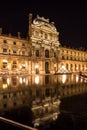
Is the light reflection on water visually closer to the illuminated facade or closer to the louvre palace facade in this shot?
the louvre palace facade

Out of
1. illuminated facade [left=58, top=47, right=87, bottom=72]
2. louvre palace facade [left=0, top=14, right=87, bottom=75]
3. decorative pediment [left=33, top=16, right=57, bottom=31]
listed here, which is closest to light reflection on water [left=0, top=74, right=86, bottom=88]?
louvre palace facade [left=0, top=14, right=87, bottom=75]

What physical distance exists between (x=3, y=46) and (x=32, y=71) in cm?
1169

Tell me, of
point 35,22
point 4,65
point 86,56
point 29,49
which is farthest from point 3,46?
point 86,56

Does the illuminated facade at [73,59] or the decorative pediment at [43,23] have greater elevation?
the decorative pediment at [43,23]

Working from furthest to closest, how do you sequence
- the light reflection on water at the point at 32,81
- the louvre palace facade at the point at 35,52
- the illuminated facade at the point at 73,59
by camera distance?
the illuminated facade at the point at 73,59 < the louvre palace facade at the point at 35,52 < the light reflection on water at the point at 32,81

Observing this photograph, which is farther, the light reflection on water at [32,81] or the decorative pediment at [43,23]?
the decorative pediment at [43,23]

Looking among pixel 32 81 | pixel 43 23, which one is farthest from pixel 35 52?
pixel 32 81

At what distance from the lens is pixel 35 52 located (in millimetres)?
59781

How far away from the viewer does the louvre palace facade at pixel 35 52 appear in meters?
52.3

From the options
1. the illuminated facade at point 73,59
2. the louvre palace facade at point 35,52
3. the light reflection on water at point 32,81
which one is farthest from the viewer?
the illuminated facade at point 73,59

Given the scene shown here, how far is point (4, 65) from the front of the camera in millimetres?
50688

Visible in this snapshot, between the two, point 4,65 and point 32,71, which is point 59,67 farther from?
point 4,65

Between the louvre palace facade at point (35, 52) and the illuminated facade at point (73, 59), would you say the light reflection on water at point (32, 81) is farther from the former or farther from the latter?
the illuminated facade at point (73, 59)

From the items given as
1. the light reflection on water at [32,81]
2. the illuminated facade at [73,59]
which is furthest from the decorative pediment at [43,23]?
the light reflection on water at [32,81]
